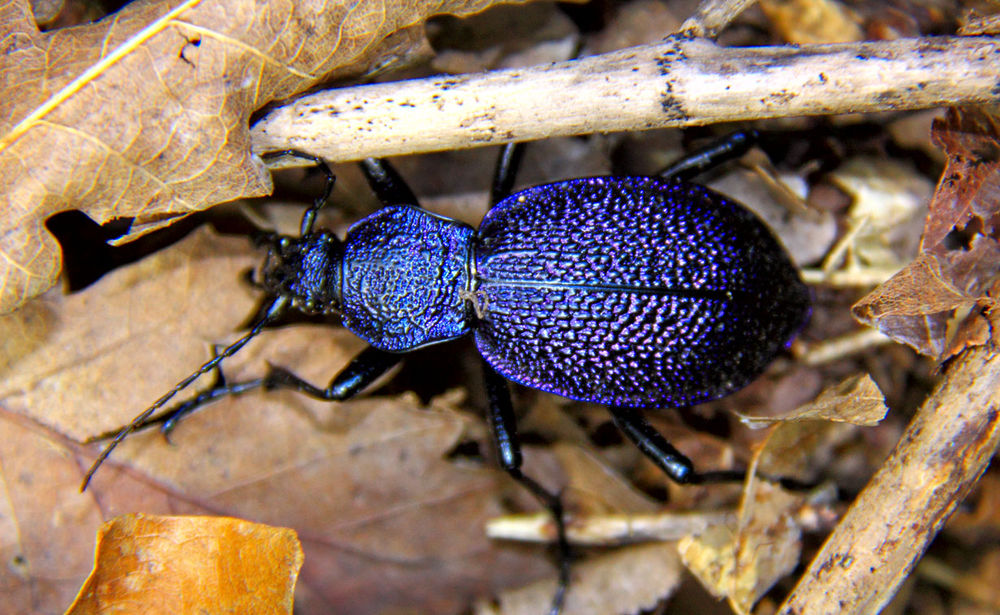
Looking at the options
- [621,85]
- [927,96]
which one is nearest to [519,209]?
[621,85]

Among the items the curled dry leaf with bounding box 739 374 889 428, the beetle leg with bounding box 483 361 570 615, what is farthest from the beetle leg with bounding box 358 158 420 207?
the curled dry leaf with bounding box 739 374 889 428

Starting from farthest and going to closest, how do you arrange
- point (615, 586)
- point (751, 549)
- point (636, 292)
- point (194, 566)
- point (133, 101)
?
1. point (615, 586)
2. point (751, 549)
3. point (636, 292)
4. point (194, 566)
5. point (133, 101)

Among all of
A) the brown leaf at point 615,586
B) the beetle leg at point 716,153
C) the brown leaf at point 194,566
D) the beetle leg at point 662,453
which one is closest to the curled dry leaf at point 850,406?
the beetle leg at point 662,453

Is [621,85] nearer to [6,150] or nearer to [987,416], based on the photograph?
[987,416]

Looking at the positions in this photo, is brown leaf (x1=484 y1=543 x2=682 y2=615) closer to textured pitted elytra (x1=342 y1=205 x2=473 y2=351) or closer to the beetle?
the beetle

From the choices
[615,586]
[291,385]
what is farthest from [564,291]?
[615,586]

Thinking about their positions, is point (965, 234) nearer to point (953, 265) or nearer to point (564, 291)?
point (953, 265)
